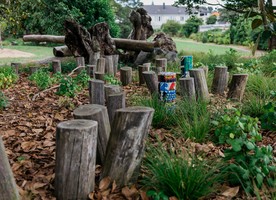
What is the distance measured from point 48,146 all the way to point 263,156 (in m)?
2.15

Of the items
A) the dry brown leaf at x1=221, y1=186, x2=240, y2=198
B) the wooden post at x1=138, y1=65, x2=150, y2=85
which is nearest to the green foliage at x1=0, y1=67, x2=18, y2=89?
the wooden post at x1=138, y1=65, x2=150, y2=85

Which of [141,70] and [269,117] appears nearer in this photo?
[269,117]

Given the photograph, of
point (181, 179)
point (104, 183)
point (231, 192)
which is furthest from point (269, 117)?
point (104, 183)

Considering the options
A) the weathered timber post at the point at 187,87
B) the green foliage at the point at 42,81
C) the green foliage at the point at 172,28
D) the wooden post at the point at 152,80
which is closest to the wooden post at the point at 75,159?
the weathered timber post at the point at 187,87

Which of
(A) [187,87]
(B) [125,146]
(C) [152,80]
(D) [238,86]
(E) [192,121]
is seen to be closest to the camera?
(B) [125,146]

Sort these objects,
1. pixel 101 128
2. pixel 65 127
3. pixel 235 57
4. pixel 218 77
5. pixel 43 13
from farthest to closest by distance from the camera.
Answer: pixel 43 13 → pixel 235 57 → pixel 218 77 → pixel 101 128 → pixel 65 127

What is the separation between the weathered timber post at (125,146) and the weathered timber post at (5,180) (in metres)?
0.73

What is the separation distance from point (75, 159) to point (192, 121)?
176cm

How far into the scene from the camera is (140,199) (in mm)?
2551

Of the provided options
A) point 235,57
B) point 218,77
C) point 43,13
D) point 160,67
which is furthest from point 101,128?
point 43,13

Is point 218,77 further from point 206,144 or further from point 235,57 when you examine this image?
point 235,57

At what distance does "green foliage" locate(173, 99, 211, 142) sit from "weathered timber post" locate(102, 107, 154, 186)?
1.02 meters

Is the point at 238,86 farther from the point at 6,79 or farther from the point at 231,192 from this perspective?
the point at 6,79

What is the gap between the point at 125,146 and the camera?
265cm
